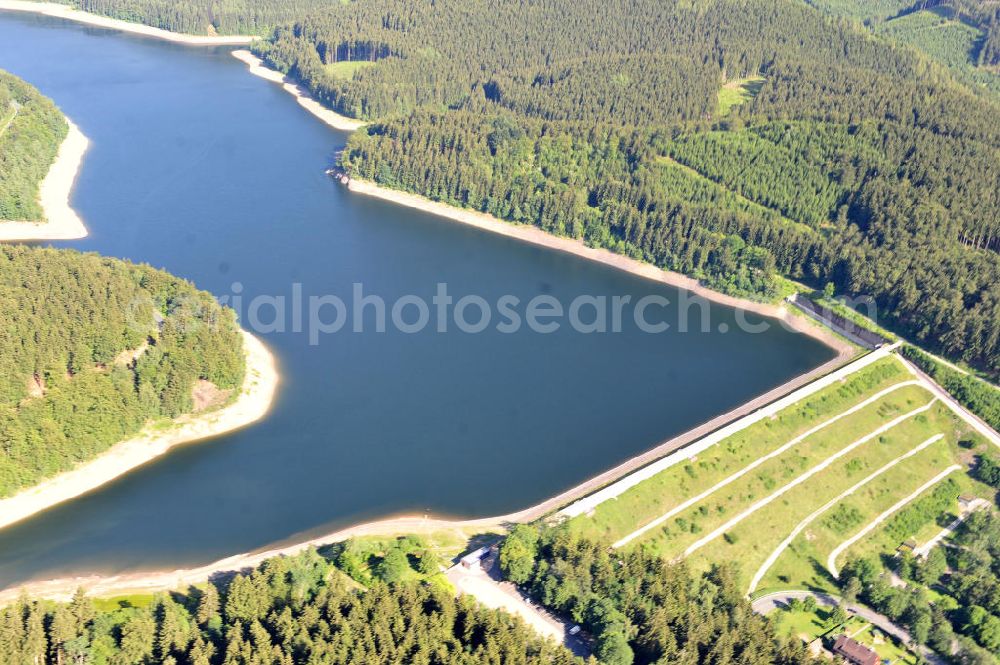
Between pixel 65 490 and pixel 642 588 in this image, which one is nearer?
pixel 642 588

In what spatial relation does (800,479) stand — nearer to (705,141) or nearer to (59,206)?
(705,141)

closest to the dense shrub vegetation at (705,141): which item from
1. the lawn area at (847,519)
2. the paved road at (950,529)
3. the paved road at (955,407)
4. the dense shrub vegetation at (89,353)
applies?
the paved road at (955,407)

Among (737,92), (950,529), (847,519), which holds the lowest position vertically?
(950,529)

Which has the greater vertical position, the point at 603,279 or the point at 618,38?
the point at 618,38

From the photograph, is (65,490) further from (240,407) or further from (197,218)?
(197,218)

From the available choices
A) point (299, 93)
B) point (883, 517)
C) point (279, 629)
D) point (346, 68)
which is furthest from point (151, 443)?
point (346, 68)

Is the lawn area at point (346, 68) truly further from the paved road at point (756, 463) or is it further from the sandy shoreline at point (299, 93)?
the paved road at point (756, 463)

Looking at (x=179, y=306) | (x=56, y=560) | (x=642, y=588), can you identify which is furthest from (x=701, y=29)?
(x=56, y=560)
